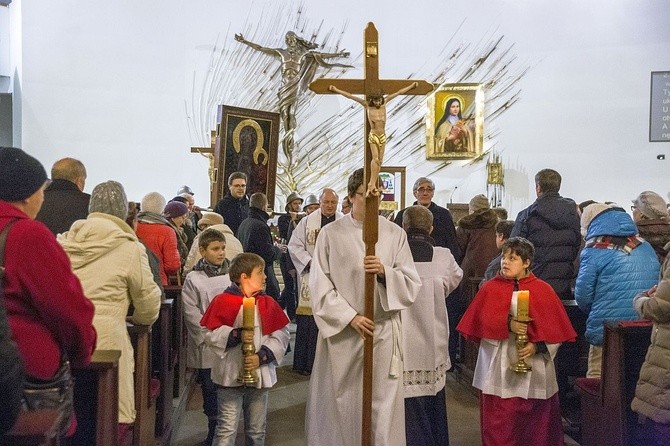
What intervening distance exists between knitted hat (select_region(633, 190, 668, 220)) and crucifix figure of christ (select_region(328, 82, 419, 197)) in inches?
90.9

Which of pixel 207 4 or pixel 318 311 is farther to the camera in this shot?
pixel 207 4

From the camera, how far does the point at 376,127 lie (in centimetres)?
330

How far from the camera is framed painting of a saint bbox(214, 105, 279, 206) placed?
813cm

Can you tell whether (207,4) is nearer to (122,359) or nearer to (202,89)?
(202,89)

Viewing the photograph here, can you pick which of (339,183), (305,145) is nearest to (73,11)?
(305,145)

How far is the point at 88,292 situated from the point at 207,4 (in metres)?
10.1

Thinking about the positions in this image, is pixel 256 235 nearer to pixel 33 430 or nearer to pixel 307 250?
pixel 307 250

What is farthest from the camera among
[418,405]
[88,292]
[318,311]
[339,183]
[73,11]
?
[339,183]

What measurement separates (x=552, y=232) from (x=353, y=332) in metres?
2.50

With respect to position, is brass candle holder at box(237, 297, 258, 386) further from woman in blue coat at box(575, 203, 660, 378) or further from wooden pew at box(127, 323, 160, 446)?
woman in blue coat at box(575, 203, 660, 378)

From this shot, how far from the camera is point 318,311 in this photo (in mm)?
3457

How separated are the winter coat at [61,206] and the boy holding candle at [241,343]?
1.04 m

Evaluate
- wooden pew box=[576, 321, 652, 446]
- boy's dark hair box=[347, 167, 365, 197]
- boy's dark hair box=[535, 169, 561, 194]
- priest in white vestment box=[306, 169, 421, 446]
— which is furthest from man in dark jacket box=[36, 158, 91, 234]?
boy's dark hair box=[535, 169, 561, 194]

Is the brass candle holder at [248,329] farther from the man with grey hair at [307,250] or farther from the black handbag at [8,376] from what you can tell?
the man with grey hair at [307,250]
